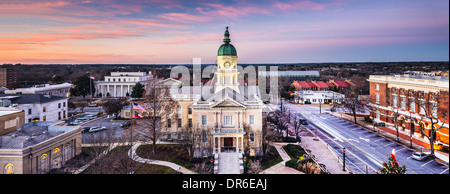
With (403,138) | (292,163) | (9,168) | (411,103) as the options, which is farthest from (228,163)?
(411,103)

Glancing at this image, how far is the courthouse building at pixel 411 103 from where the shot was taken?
85.7 ft

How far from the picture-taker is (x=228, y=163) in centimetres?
2302

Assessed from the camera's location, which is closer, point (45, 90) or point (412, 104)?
point (412, 104)

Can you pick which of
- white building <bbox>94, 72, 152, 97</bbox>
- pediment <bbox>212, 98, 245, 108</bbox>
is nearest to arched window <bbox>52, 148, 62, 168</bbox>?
pediment <bbox>212, 98, 245, 108</bbox>

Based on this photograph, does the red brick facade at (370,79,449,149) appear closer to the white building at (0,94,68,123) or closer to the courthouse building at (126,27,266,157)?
the courthouse building at (126,27,266,157)

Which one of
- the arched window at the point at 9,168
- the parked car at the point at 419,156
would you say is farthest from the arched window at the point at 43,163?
the parked car at the point at 419,156

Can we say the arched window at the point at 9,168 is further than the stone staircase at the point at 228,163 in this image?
No

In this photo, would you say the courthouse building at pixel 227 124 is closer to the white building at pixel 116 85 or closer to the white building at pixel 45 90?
the white building at pixel 45 90

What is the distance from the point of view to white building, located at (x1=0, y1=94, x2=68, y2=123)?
117 ft

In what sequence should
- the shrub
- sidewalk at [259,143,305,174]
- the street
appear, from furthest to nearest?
1. the shrub
2. the street
3. sidewalk at [259,143,305,174]

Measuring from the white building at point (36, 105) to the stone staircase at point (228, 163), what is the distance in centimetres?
2937

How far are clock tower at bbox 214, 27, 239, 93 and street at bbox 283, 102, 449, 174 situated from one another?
1392 cm

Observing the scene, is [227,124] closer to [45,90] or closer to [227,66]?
[227,66]

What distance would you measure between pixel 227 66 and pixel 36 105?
95.8ft
